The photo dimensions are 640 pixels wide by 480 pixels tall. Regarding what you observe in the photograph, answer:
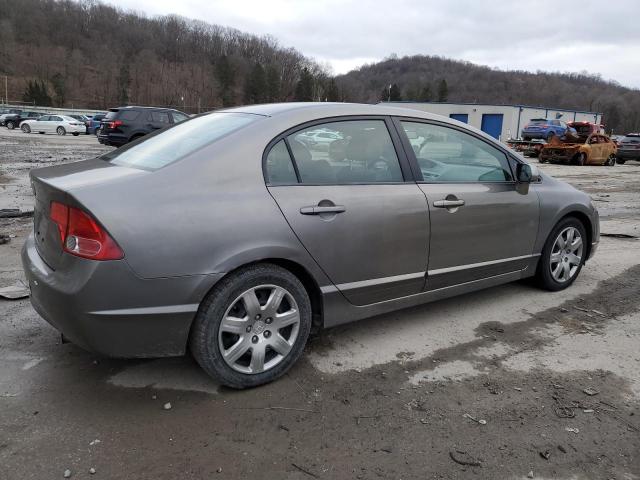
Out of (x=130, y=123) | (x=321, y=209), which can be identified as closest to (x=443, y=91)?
(x=130, y=123)

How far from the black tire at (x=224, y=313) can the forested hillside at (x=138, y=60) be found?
108 meters

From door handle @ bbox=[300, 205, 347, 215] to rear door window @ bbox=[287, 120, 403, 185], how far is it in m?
0.17

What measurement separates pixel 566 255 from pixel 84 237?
13.4 feet

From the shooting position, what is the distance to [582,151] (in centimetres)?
2202

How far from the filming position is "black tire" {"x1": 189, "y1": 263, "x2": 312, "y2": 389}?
2746mm

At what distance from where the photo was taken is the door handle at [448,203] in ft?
11.8

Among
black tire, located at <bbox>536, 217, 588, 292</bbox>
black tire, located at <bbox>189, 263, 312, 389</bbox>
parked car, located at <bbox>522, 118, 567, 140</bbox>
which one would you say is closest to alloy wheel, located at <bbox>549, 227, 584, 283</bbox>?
black tire, located at <bbox>536, 217, 588, 292</bbox>

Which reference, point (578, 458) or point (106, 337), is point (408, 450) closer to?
point (578, 458)

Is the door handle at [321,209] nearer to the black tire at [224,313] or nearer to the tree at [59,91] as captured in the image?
the black tire at [224,313]

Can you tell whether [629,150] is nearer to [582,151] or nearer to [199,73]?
[582,151]

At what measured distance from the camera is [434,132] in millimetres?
3885

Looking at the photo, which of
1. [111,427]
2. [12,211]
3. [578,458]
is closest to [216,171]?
[111,427]

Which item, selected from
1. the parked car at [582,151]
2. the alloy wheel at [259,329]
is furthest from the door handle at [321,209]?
the parked car at [582,151]

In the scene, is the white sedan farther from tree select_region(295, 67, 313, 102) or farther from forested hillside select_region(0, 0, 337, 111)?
tree select_region(295, 67, 313, 102)
